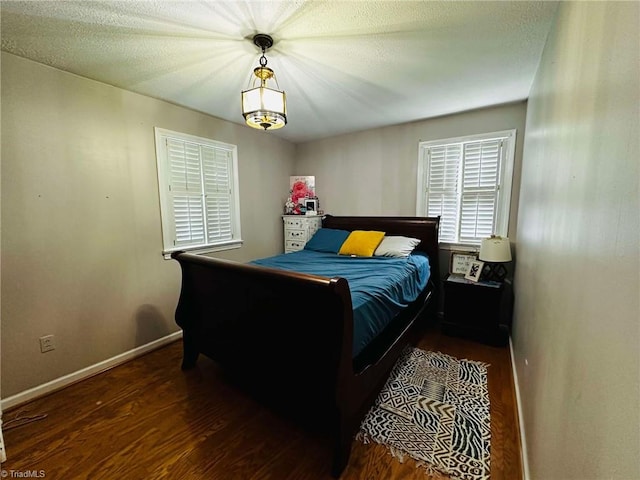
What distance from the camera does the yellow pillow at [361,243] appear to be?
9.98 feet

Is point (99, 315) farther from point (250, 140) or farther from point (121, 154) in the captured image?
point (250, 140)

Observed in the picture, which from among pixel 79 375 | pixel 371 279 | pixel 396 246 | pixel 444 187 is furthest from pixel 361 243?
pixel 79 375

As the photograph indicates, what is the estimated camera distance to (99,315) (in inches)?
90.0

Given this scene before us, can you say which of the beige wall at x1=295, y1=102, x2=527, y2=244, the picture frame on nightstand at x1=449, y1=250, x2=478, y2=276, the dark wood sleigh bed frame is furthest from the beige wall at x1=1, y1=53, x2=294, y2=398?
the picture frame on nightstand at x1=449, y1=250, x2=478, y2=276

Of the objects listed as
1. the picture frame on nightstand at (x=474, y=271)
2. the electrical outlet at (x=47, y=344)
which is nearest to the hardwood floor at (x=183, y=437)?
the electrical outlet at (x=47, y=344)

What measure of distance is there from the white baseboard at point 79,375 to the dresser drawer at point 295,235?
6.41 feet

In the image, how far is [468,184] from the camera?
9.87ft

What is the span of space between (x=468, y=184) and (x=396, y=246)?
110 centimetres

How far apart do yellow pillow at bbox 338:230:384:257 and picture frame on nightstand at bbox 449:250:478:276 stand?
0.86 meters

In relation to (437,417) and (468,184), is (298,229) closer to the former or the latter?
(468,184)

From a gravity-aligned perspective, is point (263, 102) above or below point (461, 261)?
above

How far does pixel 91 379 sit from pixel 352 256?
261cm

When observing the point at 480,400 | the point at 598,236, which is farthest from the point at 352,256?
the point at 598,236

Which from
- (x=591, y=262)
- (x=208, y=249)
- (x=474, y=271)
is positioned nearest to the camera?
(x=591, y=262)
